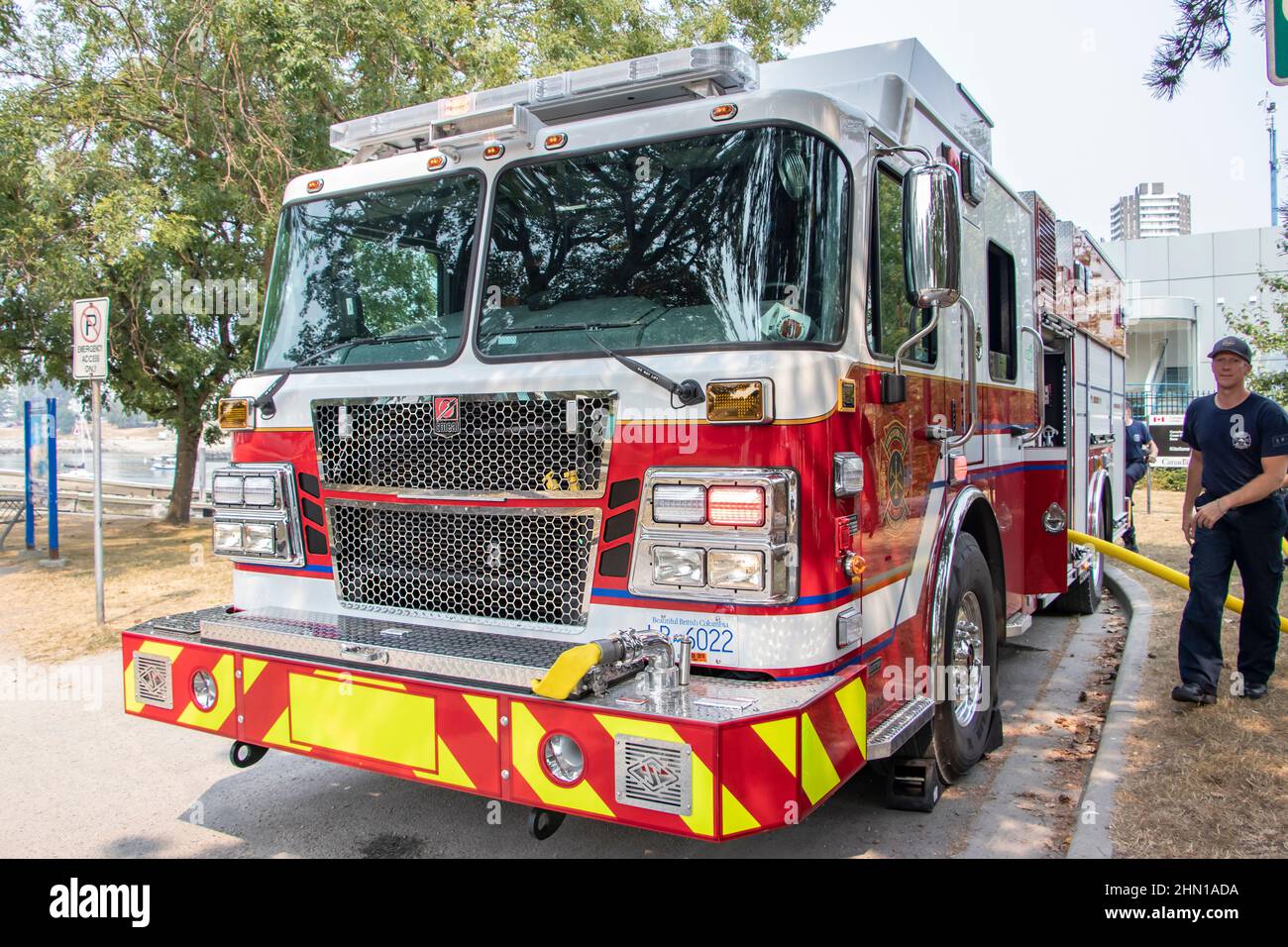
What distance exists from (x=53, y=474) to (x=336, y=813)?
9142 mm

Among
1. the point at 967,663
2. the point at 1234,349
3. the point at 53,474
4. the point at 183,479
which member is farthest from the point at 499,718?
the point at 183,479

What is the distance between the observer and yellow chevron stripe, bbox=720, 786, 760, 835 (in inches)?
103

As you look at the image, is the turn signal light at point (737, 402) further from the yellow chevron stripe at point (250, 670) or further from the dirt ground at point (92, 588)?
the dirt ground at point (92, 588)

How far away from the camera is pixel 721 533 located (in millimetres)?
3000

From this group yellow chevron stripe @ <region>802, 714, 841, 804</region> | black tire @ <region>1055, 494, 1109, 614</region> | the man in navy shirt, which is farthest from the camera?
black tire @ <region>1055, 494, 1109, 614</region>

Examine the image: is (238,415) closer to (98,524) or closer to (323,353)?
(323,353)

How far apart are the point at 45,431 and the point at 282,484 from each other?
10.1 metres

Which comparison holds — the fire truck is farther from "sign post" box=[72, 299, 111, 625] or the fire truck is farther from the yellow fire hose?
"sign post" box=[72, 299, 111, 625]

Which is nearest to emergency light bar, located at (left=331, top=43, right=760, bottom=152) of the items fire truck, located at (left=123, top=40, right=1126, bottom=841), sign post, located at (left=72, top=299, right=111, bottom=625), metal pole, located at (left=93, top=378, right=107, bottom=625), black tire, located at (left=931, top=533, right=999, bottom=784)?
fire truck, located at (left=123, top=40, right=1126, bottom=841)

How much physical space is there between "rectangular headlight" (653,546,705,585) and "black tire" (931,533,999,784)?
1.39 metres
